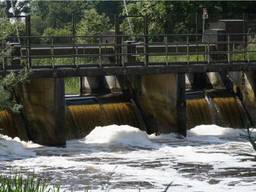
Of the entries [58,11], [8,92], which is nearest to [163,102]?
[8,92]

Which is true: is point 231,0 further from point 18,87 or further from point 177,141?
point 18,87

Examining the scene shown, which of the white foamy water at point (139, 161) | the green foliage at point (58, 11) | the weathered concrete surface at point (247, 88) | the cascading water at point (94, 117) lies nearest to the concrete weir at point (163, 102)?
the white foamy water at point (139, 161)

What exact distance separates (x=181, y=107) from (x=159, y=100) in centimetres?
89

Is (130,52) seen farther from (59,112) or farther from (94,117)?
(59,112)

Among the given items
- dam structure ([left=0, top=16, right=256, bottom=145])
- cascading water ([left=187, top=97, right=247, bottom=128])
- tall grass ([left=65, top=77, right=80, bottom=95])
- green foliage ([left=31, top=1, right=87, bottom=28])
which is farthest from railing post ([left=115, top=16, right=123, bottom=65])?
green foliage ([left=31, top=1, right=87, bottom=28])

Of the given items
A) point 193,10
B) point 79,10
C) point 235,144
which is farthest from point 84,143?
point 79,10

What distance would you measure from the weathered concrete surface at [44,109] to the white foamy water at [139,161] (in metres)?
0.49

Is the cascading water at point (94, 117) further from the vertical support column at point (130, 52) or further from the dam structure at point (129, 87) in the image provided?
the vertical support column at point (130, 52)

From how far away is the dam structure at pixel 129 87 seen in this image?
64.6 ft

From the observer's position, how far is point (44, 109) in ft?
65.1

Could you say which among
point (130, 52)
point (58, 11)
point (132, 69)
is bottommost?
point (58, 11)

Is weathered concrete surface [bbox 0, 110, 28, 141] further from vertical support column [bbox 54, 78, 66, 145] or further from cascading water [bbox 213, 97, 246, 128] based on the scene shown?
cascading water [bbox 213, 97, 246, 128]

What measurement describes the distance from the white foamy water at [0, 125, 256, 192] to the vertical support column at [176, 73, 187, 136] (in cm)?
37

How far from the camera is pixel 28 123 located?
1989 centimetres
